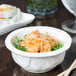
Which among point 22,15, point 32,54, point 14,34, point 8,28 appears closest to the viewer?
point 32,54

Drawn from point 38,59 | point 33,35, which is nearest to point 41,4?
point 33,35

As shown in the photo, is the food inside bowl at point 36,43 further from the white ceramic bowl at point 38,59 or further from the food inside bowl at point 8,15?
the food inside bowl at point 8,15

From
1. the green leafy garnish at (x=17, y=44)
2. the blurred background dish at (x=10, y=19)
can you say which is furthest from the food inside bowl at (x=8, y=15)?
the green leafy garnish at (x=17, y=44)

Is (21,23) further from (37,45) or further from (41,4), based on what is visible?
(37,45)

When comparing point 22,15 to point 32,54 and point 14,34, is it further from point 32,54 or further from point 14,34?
point 32,54

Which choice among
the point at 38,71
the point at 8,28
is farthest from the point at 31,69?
the point at 8,28

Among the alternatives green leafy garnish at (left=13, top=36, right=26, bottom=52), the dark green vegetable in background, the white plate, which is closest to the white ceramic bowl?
green leafy garnish at (left=13, top=36, right=26, bottom=52)

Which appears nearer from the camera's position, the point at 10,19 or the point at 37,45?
the point at 37,45
